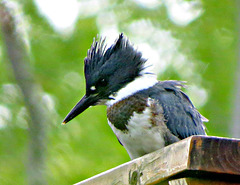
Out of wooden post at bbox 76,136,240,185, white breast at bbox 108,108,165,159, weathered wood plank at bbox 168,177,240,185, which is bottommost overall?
weathered wood plank at bbox 168,177,240,185

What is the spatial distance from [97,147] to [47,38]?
233 centimetres

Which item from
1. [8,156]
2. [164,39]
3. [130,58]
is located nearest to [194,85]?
[164,39]

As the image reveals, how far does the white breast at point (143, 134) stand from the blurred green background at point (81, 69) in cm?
410

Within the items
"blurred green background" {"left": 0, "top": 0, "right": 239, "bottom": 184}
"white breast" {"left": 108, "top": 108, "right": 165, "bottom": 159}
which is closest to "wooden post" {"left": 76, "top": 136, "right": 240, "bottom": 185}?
"white breast" {"left": 108, "top": 108, "right": 165, "bottom": 159}

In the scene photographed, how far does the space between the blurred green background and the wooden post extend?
522 centimetres

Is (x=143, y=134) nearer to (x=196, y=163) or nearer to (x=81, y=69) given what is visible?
(x=196, y=163)

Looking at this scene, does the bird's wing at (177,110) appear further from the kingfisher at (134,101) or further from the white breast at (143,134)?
the white breast at (143,134)

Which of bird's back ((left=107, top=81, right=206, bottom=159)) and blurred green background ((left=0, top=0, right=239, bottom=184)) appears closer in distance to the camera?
bird's back ((left=107, top=81, right=206, bottom=159))

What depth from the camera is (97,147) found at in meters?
9.13

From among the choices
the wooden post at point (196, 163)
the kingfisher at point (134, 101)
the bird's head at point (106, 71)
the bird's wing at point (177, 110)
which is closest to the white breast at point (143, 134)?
the kingfisher at point (134, 101)

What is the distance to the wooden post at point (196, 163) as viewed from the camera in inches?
113

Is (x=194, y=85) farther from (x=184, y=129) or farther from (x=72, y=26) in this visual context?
(x=184, y=129)

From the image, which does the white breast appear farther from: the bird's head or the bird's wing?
the bird's head

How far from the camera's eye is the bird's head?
15.5 feet
